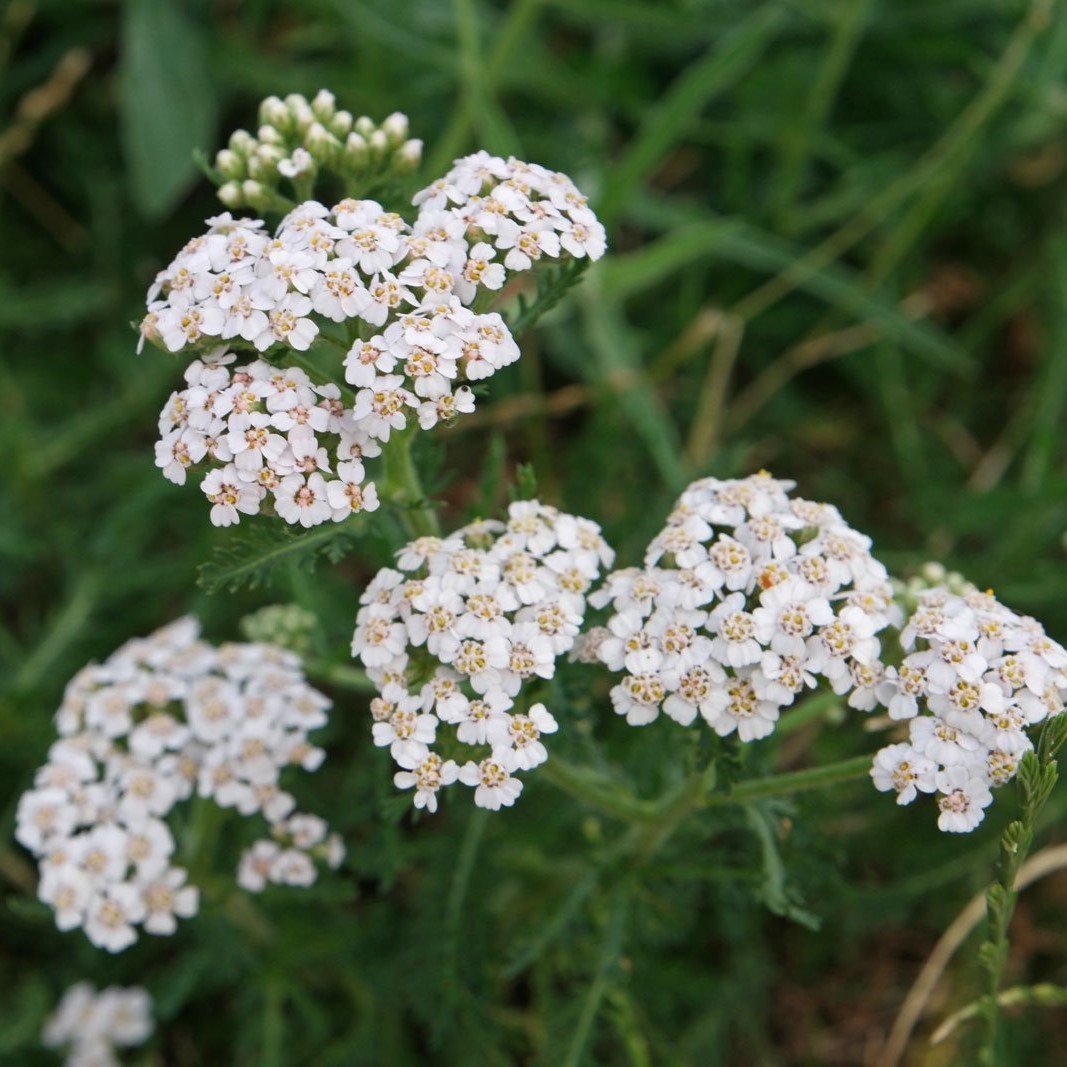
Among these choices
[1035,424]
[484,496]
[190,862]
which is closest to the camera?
[484,496]

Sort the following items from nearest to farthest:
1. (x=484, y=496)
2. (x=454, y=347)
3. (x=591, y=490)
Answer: (x=454, y=347) < (x=484, y=496) < (x=591, y=490)

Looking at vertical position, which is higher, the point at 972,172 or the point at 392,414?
the point at 972,172

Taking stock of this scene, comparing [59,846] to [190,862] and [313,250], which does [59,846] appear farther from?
[313,250]

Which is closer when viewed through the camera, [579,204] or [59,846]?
[579,204]

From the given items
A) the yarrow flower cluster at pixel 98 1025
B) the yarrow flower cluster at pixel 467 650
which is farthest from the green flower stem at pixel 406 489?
the yarrow flower cluster at pixel 98 1025

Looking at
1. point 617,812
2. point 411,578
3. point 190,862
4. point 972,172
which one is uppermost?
point 972,172

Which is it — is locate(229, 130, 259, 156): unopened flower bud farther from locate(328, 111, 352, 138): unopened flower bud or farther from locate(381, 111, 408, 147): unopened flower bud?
locate(381, 111, 408, 147): unopened flower bud

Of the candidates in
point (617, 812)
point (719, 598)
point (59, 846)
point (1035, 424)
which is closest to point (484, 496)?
point (719, 598)
